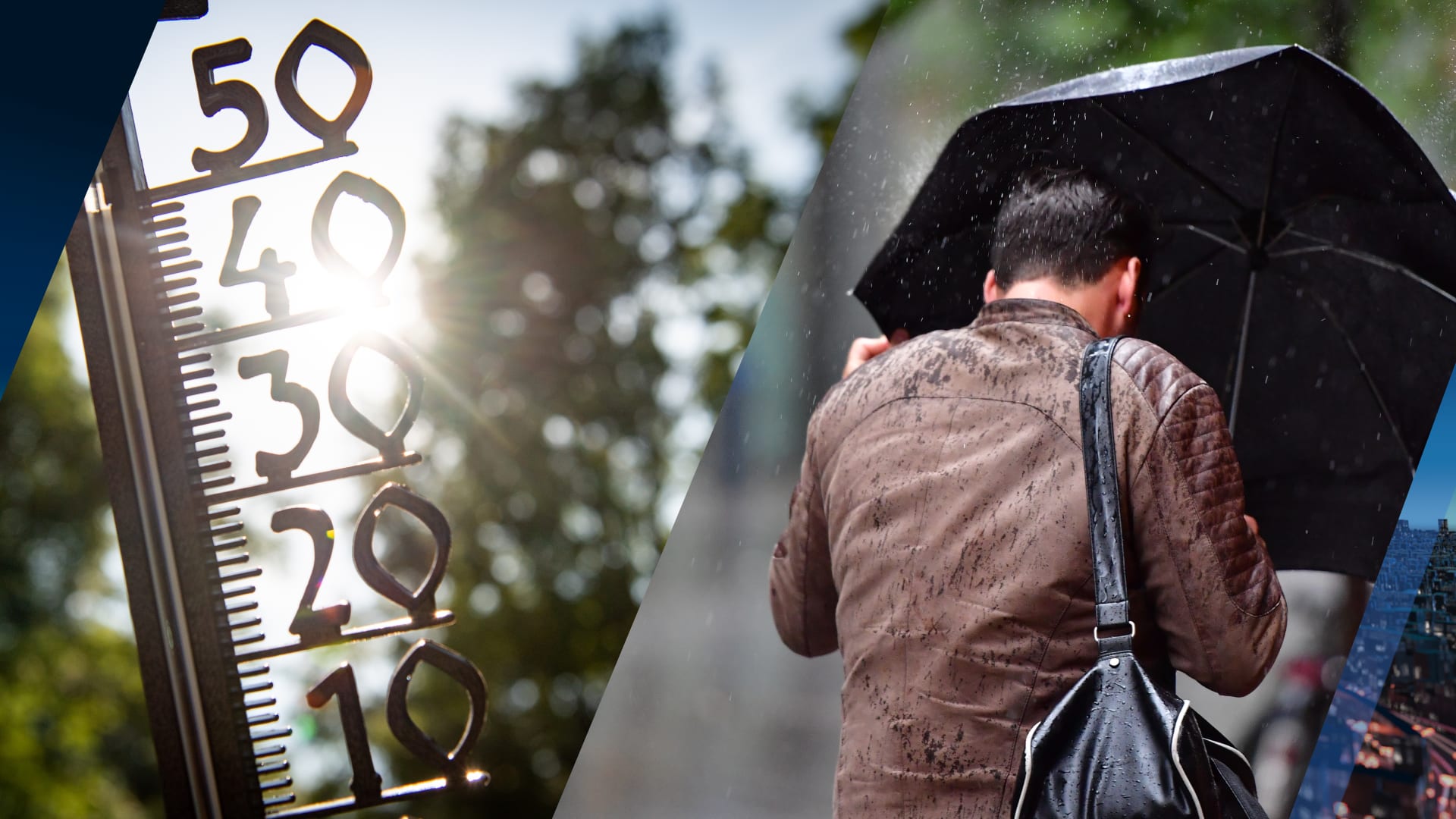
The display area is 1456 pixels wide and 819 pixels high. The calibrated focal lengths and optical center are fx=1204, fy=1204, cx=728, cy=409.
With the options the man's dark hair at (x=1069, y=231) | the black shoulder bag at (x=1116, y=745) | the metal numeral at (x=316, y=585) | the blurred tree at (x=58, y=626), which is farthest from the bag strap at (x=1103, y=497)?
the blurred tree at (x=58, y=626)

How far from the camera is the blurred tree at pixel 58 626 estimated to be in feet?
35.8

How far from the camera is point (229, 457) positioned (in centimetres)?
155

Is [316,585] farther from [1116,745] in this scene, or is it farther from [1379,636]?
[1379,636]

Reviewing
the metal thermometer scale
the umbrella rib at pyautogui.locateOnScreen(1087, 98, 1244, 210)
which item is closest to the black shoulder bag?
the metal thermometer scale

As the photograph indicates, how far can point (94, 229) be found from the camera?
1530 millimetres

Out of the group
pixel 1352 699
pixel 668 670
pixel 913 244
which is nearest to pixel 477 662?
pixel 668 670

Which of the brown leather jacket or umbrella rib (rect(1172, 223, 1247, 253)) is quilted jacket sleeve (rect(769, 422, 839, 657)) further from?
umbrella rib (rect(1172, 223, 1247, 253))

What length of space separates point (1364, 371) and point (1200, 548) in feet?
3.00

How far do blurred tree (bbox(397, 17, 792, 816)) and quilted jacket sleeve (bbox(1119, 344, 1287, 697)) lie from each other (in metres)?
4.74

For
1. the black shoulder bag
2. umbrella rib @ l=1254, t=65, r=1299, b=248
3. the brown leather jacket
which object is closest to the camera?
the black shoulder bag

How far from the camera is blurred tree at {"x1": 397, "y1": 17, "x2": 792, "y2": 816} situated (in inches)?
256

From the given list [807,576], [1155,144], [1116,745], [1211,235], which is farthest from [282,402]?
[1211,235]

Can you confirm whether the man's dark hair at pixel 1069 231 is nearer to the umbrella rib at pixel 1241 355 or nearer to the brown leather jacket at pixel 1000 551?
the brown leather jacket at pixel 1000 551

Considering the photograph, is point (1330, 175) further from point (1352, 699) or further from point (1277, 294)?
point (1352, 699)
